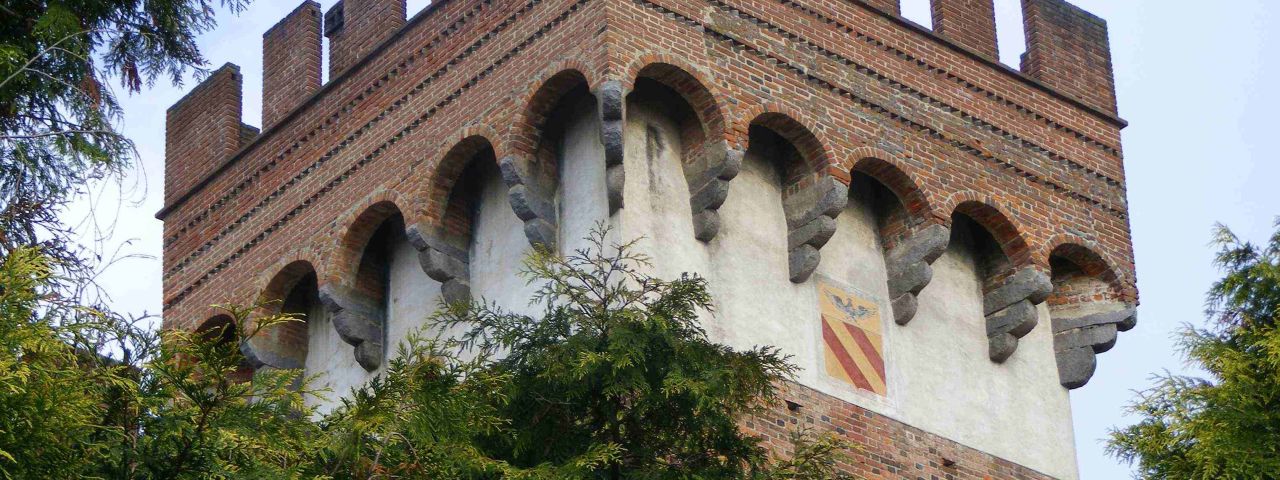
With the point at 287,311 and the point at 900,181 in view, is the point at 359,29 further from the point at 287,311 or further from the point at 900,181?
the point at 900,181

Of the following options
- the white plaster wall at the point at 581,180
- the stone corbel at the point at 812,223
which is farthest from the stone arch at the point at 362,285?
the stone corbel at the point at 812,223

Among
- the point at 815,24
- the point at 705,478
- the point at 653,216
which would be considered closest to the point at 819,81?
the point at 815,24

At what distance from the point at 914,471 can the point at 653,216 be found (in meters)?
2.70

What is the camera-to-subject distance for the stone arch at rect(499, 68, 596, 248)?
17.7m

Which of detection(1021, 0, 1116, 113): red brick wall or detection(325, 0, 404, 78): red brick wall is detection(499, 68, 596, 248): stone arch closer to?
detection(325, 0, 404, 78): red brick wall

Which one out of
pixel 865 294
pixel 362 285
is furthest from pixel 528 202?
pixel 865 294

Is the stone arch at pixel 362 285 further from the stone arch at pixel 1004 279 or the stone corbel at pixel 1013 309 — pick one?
the stone corbel at pixel 1013 309

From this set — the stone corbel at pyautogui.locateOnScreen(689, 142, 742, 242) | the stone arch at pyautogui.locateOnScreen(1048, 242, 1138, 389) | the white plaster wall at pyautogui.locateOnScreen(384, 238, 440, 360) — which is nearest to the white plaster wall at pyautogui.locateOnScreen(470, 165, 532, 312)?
the white plaster wall at pyautogui.locateOnScreen(384, 238, 440, 360)

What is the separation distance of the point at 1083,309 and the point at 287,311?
631 cm

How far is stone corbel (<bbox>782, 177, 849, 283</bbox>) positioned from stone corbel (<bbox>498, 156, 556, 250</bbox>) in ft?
5.90

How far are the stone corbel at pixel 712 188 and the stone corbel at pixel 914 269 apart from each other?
5.79 ft

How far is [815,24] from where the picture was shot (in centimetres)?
1898

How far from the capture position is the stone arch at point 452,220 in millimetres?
18406

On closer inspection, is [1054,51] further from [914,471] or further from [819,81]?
[914,471]
